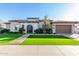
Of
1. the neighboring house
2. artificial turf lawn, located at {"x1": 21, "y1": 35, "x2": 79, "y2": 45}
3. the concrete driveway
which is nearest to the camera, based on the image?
the concrete driveway

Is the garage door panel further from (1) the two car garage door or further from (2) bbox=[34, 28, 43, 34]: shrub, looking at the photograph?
(2) bbox=[34, 28, 43, 34]: shrub

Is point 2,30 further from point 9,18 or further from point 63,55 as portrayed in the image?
point 63,55

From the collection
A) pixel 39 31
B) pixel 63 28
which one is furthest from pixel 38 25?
pixel 63 28

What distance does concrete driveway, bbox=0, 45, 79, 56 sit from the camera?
5.41 m

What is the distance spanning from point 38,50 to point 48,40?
398 millimetres

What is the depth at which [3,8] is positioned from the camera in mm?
5609

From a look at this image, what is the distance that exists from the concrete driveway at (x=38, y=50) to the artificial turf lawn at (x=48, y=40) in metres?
0.10

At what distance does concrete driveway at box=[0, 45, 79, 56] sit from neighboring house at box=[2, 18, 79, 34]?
18.6 inches

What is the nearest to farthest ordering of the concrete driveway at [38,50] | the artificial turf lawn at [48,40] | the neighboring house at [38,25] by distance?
the concrete driveway at [38,50]
the artificial turf lawn at [48,40]
the neighboring house at [38,25]

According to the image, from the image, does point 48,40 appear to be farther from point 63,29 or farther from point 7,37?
point 7,37

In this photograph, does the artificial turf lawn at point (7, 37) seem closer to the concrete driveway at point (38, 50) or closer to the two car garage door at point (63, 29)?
the concrete driveway at point (38, 50)

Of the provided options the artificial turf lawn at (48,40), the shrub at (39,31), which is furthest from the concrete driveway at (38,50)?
the shrub at (39,31)

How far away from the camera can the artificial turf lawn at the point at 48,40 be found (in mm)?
5594

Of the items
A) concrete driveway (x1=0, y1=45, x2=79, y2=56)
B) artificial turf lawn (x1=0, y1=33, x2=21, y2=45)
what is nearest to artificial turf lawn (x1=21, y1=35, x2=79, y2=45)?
concrete driveway (x1=0, y1=45, x2=79, y2=56)
